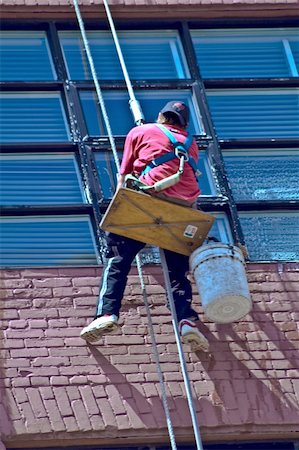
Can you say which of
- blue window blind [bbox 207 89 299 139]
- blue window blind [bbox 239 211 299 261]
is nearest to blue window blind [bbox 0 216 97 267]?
blue window blind [bbox 239 211 299 261]

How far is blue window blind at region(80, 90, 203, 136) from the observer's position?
13.8 meters

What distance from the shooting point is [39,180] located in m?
13.3

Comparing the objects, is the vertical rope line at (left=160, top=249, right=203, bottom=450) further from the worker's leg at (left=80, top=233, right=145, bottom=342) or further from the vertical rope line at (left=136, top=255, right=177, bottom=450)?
the worker's leg at (left=80, top=233, right=145, bottom=342)

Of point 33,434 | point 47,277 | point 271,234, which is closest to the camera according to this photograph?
point 33,434

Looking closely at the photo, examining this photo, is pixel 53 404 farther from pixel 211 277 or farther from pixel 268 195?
pixel 268 195

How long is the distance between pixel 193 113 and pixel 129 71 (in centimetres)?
77

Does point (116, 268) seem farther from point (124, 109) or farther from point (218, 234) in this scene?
point (124, 109)

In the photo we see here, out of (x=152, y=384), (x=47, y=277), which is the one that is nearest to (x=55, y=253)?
(x=47, y=277)

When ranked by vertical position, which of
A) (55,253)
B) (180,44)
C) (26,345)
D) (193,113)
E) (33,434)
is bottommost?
(33,434)

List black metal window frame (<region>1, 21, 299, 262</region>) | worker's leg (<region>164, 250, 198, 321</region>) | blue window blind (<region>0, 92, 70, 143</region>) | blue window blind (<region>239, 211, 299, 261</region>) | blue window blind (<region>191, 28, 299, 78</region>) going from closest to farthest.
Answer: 1. worker's leg (<region>164, 250, 198, 321</region>)
2. blue window blind (<region>239, 211, 299, 261</region>)
3. black metal window frame (<region>1, 21, 299, 262</region>)
4. blue window blind (<region>0, 92, 70, 143</region>)
5. blue window blind (<region>191, 28, 299, 78</region>)

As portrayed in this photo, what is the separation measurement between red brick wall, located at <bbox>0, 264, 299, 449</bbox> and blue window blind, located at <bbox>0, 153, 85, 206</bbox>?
104 cm

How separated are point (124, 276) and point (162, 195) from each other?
30.7 inches

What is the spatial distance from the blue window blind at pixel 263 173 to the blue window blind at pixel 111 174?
0.60ft

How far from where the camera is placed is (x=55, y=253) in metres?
12.8
